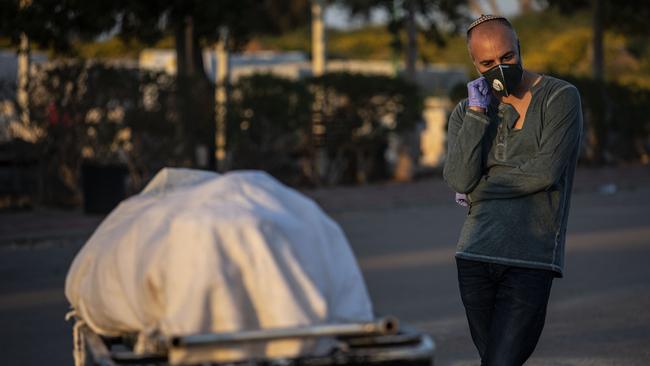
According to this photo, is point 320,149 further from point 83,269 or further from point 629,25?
point 83,269

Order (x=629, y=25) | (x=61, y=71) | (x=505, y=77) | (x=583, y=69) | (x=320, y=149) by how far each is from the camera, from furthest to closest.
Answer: (x=583, y=69) < (x=629, y=25) < (x=320, y=149) < (x=61, y=71) < (x=505, y=77)

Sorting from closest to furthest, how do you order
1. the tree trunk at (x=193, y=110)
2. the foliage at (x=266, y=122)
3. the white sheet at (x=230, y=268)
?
1. the white sheet at (x=230, y=268)
2. the tree trunk at (x=193, y=110)
3. the foliage at (x=266, y=122)

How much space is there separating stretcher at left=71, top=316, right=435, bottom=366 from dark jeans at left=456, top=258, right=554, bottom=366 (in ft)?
3.40

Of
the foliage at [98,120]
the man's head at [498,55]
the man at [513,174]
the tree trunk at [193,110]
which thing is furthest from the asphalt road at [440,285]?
the man's head at [498,55]

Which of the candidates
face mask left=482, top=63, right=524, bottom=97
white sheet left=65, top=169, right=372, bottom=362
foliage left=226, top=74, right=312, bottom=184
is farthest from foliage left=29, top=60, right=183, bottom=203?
white sheet left=65, top=169, right=372, bottom=362

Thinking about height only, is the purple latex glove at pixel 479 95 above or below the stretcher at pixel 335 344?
above

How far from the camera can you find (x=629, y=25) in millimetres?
29094

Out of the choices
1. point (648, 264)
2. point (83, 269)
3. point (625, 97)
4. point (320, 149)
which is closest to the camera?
point (83, 269)

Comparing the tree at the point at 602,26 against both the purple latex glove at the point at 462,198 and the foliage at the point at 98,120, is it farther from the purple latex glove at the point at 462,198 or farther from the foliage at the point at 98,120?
the purple latex glove at the point at 462,198

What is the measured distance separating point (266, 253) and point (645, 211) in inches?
531

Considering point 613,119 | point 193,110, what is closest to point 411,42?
point 613,119

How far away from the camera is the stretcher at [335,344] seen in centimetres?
344

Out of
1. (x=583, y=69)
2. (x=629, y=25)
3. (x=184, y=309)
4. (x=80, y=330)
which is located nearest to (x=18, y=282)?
(x=80, y=330)

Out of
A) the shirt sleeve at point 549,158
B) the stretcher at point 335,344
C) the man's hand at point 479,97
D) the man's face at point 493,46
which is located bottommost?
the stretcher at point 335,344
